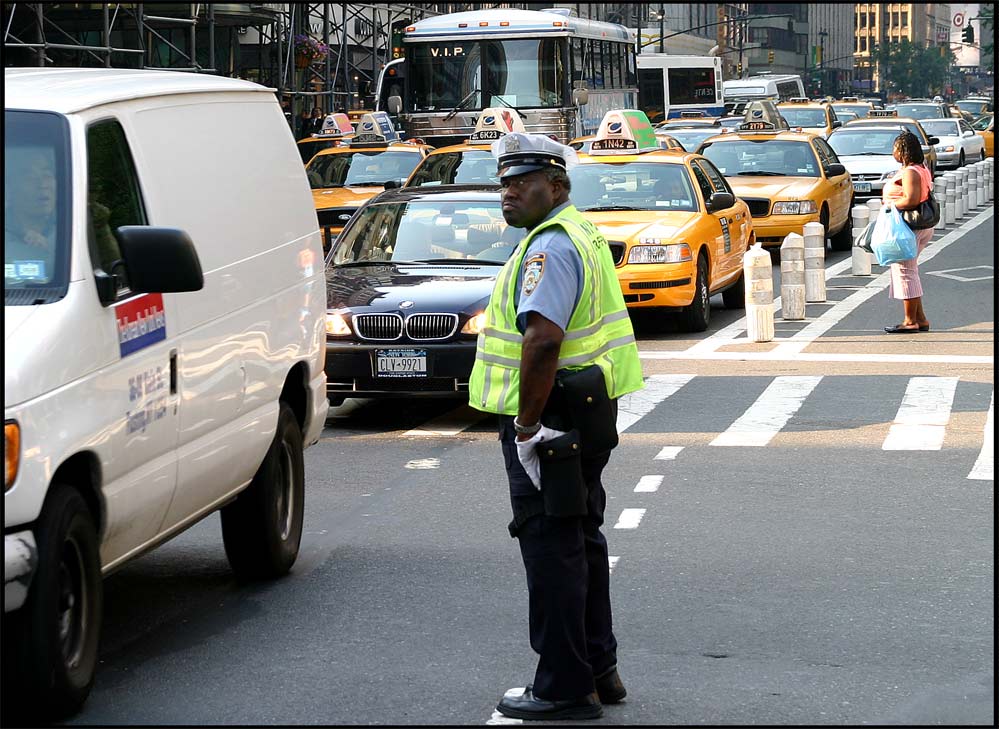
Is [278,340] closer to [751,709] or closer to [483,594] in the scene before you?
[483,594]

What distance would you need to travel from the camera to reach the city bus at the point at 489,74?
31.3 m

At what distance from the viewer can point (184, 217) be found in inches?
253

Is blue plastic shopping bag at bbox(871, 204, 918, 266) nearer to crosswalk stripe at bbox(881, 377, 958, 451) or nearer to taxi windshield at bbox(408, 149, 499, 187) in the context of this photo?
crosswalk stripe at bbox(881, 377, 958, 451)

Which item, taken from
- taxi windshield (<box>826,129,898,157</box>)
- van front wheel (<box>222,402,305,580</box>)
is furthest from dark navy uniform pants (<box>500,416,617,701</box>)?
taxi windshield (<box>826,129,898,157</box>)

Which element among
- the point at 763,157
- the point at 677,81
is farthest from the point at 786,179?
the point at 677,81

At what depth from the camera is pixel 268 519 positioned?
7.25 metres

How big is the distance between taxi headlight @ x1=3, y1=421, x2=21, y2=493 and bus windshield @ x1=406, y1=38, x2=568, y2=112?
2671cm

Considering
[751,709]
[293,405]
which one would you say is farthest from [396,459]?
[751,709]

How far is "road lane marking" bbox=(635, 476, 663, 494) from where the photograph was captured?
9.31 meters

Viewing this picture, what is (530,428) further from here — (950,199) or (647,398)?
(950,199)

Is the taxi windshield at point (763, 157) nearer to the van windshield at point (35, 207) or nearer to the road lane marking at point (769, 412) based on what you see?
the road lane marking at point (769, 412)

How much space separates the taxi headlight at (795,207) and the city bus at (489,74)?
8.65 m

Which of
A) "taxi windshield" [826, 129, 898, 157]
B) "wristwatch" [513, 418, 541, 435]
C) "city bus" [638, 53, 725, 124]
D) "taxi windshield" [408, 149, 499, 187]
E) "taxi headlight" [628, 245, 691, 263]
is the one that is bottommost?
"wristwatch" [513, 418, 541, 435]

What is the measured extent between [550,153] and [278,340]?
222 cm
